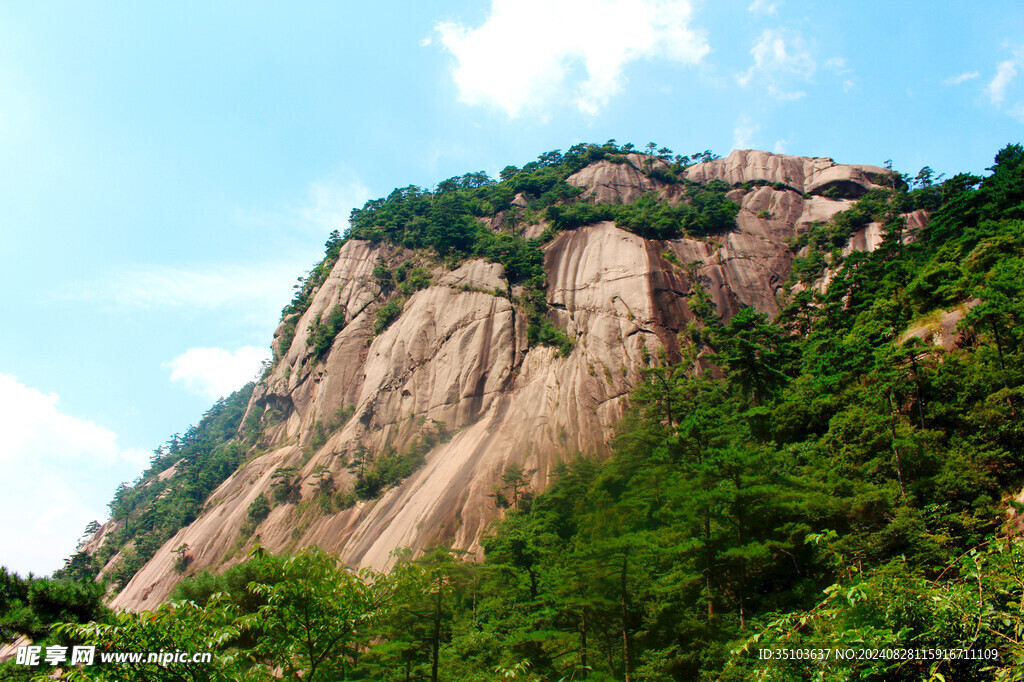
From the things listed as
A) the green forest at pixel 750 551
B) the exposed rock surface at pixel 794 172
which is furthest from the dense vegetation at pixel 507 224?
the green forest at pixel 750 551

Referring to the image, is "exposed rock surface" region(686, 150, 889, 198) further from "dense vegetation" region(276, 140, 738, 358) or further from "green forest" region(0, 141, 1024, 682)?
"green forest" region(0, 141, 1024, 682)

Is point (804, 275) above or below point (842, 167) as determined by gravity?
below

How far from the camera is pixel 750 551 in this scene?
14.4 m

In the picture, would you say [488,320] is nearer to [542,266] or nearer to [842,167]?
[542,266]

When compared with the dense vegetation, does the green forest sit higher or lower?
lower

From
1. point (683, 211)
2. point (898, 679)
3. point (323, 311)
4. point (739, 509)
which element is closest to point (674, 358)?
point (683, 211)

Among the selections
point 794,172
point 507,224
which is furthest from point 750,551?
point 794,172

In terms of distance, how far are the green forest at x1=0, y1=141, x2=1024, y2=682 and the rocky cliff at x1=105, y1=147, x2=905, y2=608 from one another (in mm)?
3440

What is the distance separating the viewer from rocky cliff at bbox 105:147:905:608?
31891 millimetres

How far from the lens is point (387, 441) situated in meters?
36.5

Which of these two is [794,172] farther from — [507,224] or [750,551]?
[750,551]

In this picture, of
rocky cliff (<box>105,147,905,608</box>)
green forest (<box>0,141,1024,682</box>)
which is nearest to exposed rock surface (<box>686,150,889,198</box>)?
rocky cliff (<box>105,147,905,608</box>)

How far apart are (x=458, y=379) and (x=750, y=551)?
25.5 metres

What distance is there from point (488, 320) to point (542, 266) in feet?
24.6
